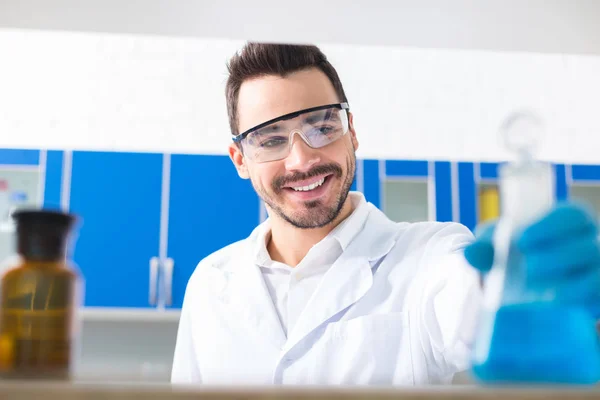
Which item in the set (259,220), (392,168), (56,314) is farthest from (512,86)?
(56,314)

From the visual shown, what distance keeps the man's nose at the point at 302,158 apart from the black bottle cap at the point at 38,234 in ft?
2.70

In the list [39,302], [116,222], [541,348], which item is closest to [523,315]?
[541,348]

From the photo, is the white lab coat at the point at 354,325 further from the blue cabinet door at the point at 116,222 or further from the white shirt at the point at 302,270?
the blue cabinet door at the point at 116,222

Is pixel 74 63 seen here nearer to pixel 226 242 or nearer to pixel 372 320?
pixel 226 242

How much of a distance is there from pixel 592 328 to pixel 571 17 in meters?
0.45

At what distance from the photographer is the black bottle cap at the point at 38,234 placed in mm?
481

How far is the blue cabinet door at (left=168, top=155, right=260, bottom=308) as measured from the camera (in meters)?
2.56

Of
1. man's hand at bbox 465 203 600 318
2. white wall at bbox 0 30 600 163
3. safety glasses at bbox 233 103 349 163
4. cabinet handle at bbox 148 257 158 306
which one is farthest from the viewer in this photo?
cabinet handle at bbox 148 257 158 306

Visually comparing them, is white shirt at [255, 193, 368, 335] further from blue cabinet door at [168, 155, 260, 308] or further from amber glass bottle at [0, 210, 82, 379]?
blue cabinet door at [168, 155, 260, 308]

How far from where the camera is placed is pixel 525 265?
1.54 ft

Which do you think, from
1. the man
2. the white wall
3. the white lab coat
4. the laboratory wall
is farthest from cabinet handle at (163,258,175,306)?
the white lab coat

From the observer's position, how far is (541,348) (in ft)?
1.41

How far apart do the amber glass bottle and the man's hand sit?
1.20 feet

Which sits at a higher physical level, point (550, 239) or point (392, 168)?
point (392, 168)
